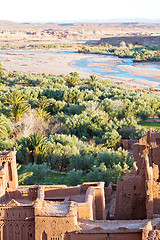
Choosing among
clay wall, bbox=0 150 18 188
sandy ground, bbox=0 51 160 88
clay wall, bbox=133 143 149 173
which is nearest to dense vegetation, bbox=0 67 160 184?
clay wall, bbox=133 143 149 173

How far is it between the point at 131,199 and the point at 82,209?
7.23 feet

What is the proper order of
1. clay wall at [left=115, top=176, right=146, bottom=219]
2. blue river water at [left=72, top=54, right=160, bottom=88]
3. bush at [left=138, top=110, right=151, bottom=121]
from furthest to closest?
blue river water at [left=72, top=54, right=160, bottom=88]
bush at [left=138, top=110, right=151, bottom=121]
clay wall at [left=115, top=176, right=146, bottom=219]

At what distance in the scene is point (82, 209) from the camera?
9719mm

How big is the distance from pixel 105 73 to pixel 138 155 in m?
45.8

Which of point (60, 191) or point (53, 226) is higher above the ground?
point (53, 226)

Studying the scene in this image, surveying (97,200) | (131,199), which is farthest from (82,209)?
(131,199)

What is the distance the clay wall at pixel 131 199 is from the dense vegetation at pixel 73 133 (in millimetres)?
4282

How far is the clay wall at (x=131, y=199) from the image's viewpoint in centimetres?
1121

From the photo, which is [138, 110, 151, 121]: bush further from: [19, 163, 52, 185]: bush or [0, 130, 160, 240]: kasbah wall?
[0, 130, 160, 240]: kasbah wall

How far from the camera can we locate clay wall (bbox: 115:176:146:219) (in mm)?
11211

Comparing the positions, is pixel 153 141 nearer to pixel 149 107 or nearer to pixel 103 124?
pixel 103 124

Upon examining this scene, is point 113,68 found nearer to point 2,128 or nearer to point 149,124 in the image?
point 149,124

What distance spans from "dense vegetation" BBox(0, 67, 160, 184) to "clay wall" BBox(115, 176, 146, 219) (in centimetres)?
428

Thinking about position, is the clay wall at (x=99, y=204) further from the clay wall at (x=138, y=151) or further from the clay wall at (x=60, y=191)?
the clay wall at (x=138, y=151)
